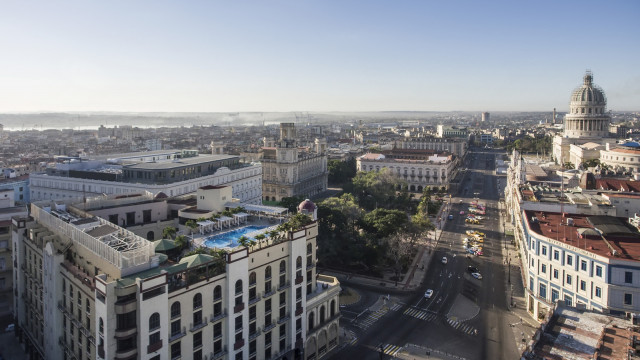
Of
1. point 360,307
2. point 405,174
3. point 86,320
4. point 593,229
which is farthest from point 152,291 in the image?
point 405,174

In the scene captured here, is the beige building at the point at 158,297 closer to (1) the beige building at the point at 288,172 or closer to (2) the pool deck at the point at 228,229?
(2) the pool deck at the point at 228,229

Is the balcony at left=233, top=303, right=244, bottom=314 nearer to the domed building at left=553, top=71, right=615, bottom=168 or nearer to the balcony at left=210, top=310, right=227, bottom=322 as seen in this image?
the balcony at left=210, top=310, right=227, bottom=322

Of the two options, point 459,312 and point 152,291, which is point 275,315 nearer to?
point 152,291

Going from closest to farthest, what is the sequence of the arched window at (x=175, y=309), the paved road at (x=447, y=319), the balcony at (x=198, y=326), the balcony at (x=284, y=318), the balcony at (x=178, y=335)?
the balcony at (x=178, y=335)
the arched window at (x=175, y=309)
the balcony at (x=198, y=326)
the balcony at (x=284, y=318)
the paved road at (x=447, y=319)

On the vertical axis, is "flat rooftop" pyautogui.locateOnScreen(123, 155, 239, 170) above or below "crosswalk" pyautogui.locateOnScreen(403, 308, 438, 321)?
above

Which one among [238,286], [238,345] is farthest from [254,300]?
[238,345]

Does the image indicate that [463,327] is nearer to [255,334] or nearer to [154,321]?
[255,334]

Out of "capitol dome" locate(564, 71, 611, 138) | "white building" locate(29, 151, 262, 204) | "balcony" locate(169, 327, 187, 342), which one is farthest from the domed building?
"balcony" locate(169, 327, 187, 342)

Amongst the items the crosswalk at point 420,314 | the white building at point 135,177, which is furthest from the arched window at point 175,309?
the white building at point 135,177
